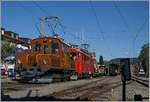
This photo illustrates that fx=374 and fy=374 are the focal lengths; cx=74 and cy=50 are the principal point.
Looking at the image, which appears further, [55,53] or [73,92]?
[55,53]

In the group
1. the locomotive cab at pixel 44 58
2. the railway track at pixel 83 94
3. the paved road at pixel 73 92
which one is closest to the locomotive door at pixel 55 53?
the locomotive cab at pixel 44 58

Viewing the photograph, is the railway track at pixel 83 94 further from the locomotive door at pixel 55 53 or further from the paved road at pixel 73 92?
the locomotive door at pixel 55 53

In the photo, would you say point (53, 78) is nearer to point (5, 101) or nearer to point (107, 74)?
point (5, 101)

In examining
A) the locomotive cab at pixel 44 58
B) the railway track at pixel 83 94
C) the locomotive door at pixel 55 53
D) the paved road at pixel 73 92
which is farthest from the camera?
the locomotive door at pixel 55 53

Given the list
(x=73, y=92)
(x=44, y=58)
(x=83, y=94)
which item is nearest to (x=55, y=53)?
(x=44, y=58)

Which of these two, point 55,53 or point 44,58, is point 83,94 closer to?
point 44,58

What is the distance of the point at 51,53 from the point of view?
2767 cm

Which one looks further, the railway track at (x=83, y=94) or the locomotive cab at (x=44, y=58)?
the locomotive cab at (x=44, y=58)

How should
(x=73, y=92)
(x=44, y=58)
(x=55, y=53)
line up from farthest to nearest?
(x=55, y=53) → (x=44, y=58) → (x=73, y=92)

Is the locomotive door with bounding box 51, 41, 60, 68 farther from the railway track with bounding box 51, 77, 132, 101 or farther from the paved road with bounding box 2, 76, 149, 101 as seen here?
the railway track with bounding box 51, 77, 132, 101

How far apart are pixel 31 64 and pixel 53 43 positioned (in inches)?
97.4

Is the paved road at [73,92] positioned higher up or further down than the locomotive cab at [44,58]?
further down

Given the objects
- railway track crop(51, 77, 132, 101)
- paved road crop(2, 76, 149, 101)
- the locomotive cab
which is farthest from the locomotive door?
railway track crop(51, 77, 132, 101)

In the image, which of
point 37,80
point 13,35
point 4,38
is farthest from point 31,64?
point 13,35
